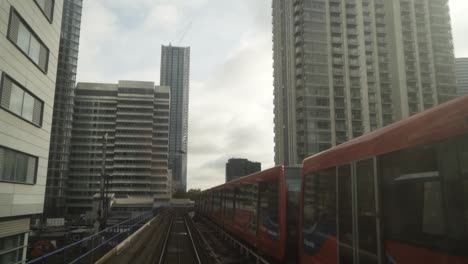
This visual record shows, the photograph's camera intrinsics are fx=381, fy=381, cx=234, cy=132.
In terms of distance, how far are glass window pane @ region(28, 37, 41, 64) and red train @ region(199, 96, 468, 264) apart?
19.3 meters

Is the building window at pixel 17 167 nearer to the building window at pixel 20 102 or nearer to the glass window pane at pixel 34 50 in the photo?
the building window at pixel 20 102

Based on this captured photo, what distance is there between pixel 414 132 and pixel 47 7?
2532 centimetres

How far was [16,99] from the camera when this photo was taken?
2022 cm

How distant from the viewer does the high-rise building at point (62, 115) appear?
123 metres

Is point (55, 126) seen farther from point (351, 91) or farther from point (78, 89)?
point (351, 91)

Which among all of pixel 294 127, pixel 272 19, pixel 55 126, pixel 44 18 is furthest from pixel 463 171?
pixel 55 126

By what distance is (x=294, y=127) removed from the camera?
7456 cm

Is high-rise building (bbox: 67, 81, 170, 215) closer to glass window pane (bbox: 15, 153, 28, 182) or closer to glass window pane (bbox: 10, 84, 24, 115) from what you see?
glass window pane (bbox: 15, 153, 28, 182)

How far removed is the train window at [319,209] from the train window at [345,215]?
319mm

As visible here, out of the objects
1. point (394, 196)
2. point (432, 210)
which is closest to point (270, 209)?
point (394, 196)

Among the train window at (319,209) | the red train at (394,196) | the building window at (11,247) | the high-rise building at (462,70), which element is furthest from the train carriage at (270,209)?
the high-rise building at (462,70)

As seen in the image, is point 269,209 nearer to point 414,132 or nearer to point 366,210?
point 366,210

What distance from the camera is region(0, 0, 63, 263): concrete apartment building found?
19016mm

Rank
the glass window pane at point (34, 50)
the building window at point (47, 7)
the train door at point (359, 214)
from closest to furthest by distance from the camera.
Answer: the train door at point (359, 214) < the glass window pane at point (34, 50) < the building window at point (47, 7)
